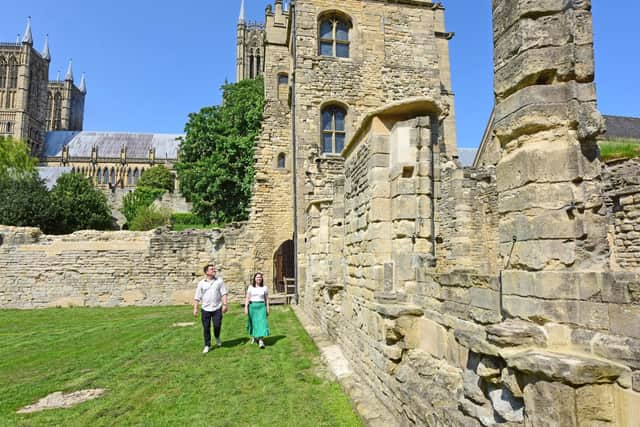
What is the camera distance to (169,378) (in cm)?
614

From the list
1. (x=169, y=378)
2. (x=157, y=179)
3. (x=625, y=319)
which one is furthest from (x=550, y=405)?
(x=157, y=179)

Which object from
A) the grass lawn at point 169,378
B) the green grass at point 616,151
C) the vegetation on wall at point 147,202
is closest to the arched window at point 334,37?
the green grass at point 616,151

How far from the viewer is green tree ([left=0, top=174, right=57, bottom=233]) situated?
1075 inches

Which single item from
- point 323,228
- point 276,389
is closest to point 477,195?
point 323,228

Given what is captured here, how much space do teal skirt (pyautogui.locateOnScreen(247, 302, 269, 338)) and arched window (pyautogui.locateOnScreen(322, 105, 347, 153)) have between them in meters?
8.33

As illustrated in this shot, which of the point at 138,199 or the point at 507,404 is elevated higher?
the point at 138,199

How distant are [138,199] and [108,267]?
35.1 meters

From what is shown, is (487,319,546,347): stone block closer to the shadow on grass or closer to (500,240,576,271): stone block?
(500,240,576,271): stone block

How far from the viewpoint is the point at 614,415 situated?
7.35 feet

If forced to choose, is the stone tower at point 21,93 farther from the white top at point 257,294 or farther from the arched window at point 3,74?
the white top at point 257,294

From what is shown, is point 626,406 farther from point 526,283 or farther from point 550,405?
point 526,283

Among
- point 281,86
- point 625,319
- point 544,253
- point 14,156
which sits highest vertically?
point 14,156

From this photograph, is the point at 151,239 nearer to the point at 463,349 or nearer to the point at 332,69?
the point at 332,69

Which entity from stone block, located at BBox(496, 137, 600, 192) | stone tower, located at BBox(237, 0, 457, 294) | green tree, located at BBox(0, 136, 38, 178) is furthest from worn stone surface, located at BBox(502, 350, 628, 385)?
green tree, located at BBox(0, 136, 38, 178)
